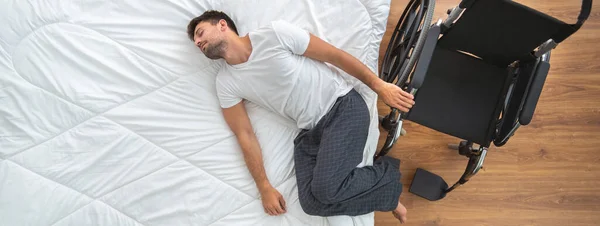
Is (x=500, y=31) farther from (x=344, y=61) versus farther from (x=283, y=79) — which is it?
(x=283, y=79)

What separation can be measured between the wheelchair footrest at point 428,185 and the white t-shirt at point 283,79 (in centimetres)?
61

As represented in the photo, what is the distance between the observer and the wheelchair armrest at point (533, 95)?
3.70 feet

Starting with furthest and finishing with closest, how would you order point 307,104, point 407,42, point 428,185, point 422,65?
1. point 428,185
2. point 407,42
3. point 307,104
4. point 422,65

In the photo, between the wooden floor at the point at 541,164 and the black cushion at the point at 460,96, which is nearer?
the black cushion at the point at 460,96

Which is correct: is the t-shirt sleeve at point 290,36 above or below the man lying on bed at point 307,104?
above

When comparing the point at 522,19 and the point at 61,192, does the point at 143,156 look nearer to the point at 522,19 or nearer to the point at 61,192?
the point at 61,192

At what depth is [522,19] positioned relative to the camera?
1172 mm

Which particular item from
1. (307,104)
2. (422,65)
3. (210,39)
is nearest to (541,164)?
(422,65)

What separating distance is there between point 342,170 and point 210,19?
0.72 metres

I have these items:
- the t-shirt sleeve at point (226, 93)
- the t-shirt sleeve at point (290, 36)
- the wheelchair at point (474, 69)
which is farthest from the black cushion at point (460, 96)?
the t-shirt sleeve at point (226, 93)

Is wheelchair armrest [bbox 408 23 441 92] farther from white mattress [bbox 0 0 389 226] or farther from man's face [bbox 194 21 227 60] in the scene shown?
man's face [bbox 194 21 227 60]

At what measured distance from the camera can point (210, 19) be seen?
1357 mm

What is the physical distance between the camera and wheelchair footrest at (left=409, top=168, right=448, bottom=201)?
5.58 ft

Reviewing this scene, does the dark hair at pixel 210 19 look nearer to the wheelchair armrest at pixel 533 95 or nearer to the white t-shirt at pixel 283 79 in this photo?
the white t-shirt at pixel 283 79
